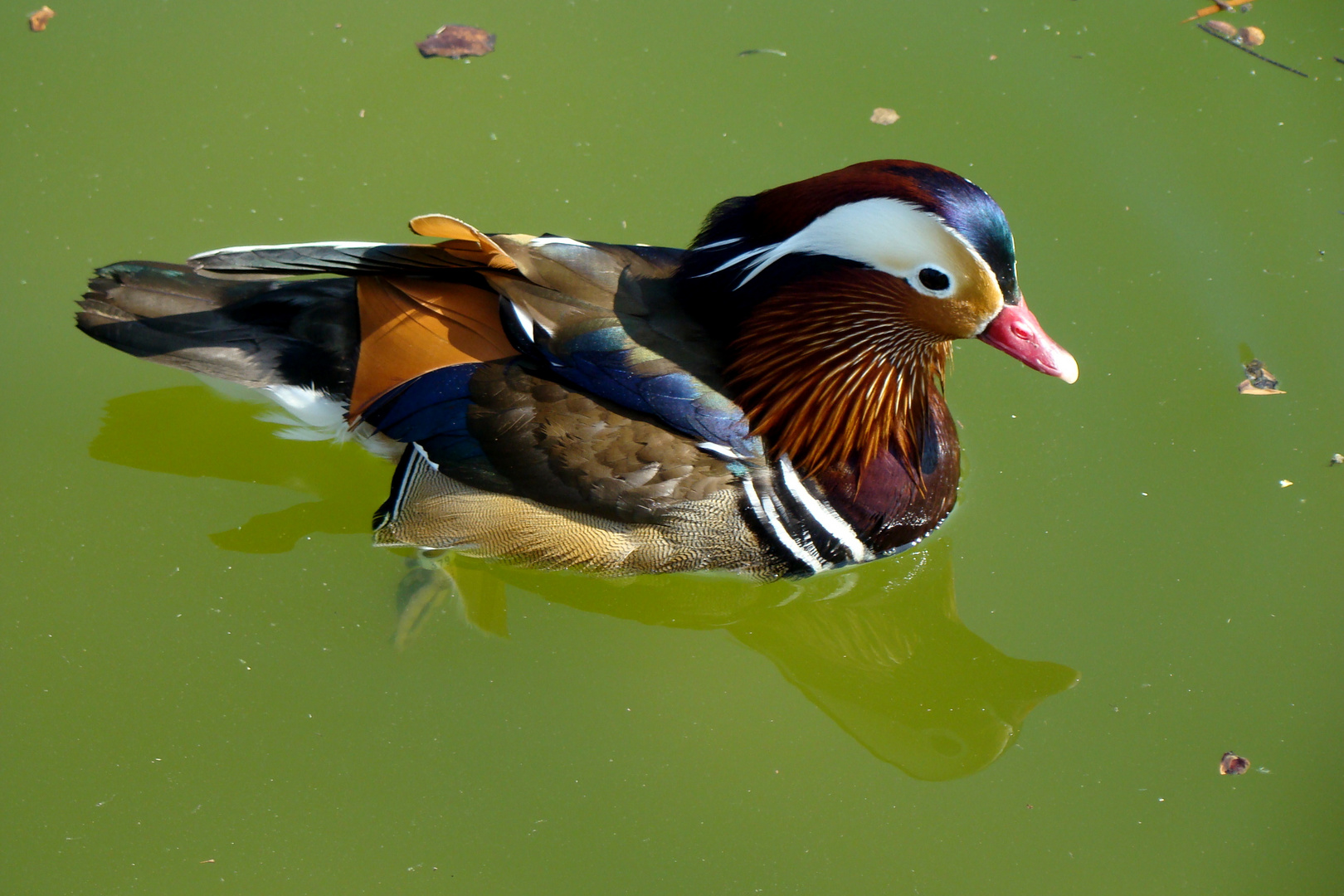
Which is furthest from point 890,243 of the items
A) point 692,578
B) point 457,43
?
point 457,43

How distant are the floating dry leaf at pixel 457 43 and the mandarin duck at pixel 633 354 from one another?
1.50 meters

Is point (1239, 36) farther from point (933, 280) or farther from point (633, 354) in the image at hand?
point (633, 354)

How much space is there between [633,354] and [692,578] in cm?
83

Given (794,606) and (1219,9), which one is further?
(1219,9)

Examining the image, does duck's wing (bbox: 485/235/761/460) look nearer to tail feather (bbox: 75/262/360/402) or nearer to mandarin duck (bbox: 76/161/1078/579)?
mandarin duck (bbox: 76/161/1078/579)

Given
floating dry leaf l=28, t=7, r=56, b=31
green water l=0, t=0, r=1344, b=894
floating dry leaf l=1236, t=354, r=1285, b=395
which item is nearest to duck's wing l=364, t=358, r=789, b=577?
green water l=0, t=0, r=1344, b=894

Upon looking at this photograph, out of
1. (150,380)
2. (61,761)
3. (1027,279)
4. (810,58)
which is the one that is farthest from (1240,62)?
(61,761)

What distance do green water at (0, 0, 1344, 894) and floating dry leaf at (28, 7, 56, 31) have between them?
0.11 feet

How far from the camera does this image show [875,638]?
3.12m

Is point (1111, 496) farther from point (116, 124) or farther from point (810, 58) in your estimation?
point (116, 124)

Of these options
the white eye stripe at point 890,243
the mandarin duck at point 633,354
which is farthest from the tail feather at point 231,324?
the white eye stripe at point 890,243

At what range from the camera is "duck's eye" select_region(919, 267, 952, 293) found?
2357 millimetres

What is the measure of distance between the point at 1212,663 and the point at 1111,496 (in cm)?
54

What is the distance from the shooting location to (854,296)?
2506mm
